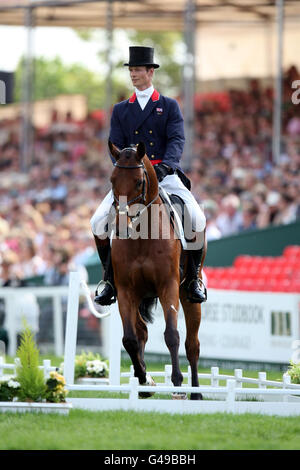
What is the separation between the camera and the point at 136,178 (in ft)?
30.3

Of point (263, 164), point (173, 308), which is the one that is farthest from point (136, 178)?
point (263, 164)

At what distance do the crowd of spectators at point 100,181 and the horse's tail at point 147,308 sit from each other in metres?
7.55

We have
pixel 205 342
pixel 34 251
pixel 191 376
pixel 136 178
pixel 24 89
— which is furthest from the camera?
pixel 24 89

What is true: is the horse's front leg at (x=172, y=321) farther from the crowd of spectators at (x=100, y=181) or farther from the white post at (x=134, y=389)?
the crowd of spectators at (x=100, y=181)

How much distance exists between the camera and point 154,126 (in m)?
10.2

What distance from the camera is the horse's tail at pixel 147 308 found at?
34.7 feet

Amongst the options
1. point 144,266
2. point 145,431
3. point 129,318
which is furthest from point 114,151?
point 145,431

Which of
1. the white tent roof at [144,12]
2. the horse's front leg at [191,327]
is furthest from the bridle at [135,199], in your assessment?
the white tent roof at [144,12]

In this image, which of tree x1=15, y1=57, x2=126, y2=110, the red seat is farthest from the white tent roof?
tree x1=15, y1=57, x2=126, y2=110

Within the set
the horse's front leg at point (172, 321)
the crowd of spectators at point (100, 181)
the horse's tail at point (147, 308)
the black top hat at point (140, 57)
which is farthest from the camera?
the crowd of spectators at point (100, 181)

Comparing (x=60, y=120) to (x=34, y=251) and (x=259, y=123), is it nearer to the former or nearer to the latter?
(x=259, y=123)

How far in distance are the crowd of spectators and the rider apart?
771 cm
